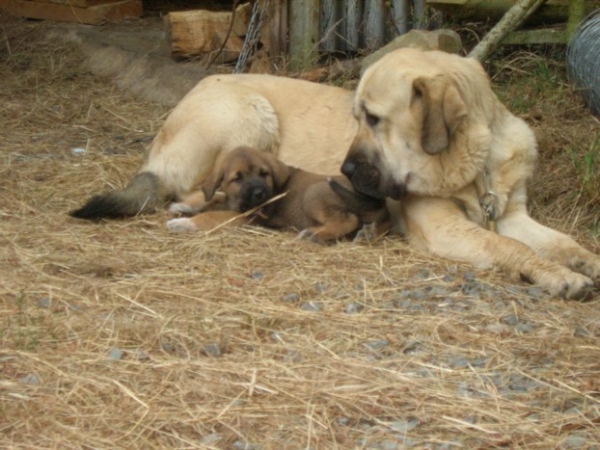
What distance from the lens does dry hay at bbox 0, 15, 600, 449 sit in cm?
386

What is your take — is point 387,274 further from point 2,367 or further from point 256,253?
point 2,367

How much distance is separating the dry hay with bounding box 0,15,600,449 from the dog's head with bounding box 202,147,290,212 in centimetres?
21

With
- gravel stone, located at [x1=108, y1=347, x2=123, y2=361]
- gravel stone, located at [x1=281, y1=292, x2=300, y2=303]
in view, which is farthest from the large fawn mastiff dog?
gravel stone, located at [x1=108, y1=347, x2=123, y2=361]

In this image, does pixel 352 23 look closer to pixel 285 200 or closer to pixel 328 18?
pixel 328 18

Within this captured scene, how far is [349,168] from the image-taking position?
6.01 metres

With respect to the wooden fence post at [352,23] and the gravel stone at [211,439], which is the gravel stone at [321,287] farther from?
the wooden fence post at [352,23]

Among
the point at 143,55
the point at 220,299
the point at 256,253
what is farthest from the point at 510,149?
the point at 143,55

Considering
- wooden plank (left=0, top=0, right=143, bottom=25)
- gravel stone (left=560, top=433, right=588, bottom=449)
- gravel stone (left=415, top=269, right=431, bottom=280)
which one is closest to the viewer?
gravel stone (left=560, top=433, right=588, bottom=449)

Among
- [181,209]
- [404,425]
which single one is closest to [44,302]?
[181,209]

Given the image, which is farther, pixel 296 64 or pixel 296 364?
pixel 296 64

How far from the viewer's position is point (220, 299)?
5141mm

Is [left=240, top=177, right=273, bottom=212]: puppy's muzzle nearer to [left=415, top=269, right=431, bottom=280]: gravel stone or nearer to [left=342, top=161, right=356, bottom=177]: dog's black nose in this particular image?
[left=342, top=161, right=356, bottom=177]: dog's black nose

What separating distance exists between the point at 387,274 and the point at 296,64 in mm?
4113

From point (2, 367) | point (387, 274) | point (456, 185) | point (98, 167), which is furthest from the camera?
point (98, 167)
